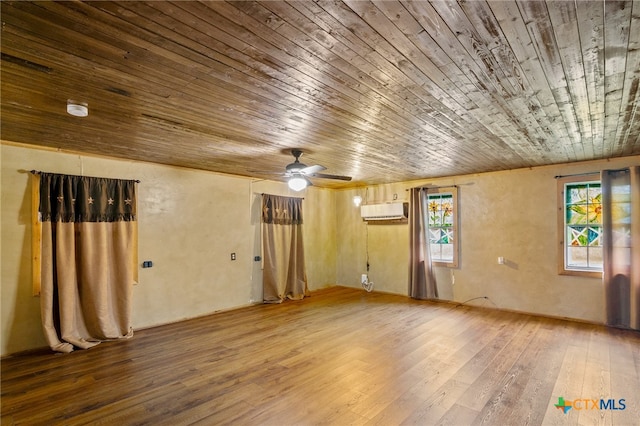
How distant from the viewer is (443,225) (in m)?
6.39

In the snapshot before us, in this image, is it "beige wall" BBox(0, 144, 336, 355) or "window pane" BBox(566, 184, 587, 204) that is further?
"window pane" BBox(566, 184, 587, 204)

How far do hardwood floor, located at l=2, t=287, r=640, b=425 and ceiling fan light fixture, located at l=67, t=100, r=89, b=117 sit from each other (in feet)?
8.11

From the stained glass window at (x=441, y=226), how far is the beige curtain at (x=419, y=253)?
0.74ft

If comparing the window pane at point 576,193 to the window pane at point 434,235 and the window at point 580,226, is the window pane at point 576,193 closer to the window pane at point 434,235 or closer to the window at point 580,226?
the window at point 580,226

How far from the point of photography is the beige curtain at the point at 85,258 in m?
3.79

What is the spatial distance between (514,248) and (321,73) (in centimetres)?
503

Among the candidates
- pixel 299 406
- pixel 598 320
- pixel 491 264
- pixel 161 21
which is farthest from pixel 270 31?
pixel 598 320

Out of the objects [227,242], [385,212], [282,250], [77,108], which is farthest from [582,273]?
[77,108]

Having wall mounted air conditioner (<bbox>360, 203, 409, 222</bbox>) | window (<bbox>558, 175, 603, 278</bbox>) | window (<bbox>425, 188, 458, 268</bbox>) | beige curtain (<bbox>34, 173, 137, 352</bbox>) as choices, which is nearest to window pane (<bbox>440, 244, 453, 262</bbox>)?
window (<bbox>425, 188, 458, 268</bbox>)

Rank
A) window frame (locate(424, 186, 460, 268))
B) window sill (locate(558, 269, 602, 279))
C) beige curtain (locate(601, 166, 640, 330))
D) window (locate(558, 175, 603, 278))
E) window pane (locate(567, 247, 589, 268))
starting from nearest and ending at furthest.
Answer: beige curtain (locate(601, 166, 640, 330)) < window sill (locate(558, 269, 602, 279)) < window (locate(558, 175, 603, 278)) < window pane (locate(567, 247, 589, 268)) < window frame (locate(424, 186, 460, 268))

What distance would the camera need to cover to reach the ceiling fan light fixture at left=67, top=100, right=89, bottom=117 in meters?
2.54

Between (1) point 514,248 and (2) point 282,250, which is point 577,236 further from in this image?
(2) point 282,250

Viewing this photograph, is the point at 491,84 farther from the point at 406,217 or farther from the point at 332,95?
the point at 406,217

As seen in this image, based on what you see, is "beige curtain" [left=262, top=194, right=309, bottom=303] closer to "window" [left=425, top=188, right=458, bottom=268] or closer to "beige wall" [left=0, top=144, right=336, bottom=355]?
"beige wall" [left=0, top=144, right=336, bottom=355]
